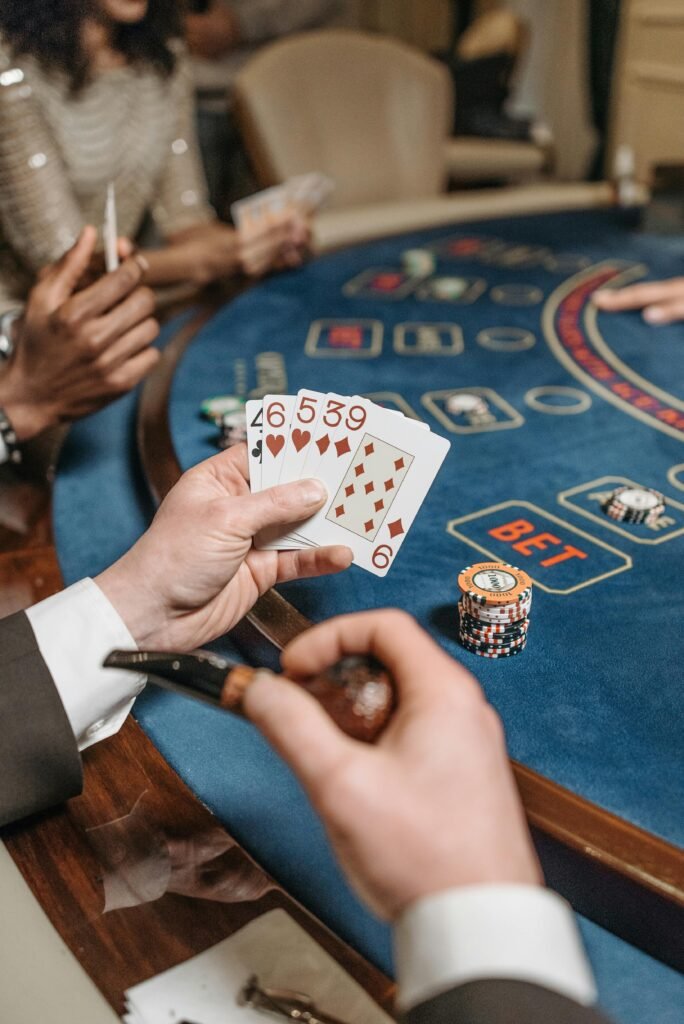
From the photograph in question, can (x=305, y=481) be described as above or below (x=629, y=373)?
above

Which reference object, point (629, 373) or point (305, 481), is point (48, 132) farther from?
point (305, 481)

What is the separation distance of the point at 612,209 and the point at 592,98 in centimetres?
308

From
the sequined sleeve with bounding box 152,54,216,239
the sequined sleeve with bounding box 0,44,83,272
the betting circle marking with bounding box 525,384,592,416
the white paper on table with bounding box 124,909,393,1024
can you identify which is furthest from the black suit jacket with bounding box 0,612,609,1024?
the sequined sleeve with bounding box 152,54,216,239

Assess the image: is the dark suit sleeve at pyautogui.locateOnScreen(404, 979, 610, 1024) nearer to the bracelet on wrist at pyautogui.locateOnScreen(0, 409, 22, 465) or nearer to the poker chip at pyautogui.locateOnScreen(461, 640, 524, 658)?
the poker chip at pyautogui.locateOnScreen(461, 640, 524, 658)

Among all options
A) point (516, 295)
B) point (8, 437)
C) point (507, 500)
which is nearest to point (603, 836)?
point (507, 500)

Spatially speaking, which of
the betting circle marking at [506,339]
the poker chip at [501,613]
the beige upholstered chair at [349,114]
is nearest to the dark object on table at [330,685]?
the poker chip at [501,613]

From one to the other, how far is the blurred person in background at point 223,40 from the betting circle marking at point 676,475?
3504 mm

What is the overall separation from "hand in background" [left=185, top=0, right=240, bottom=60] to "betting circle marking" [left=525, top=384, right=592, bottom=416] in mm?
4016

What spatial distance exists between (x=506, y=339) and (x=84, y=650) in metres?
1.40

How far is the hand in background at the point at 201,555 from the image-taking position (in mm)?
980

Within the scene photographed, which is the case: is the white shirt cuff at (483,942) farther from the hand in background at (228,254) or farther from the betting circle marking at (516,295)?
the hand in background at (228,254)

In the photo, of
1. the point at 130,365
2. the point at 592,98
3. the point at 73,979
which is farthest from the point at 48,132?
the point at 592,98

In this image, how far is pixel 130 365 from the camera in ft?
5.47

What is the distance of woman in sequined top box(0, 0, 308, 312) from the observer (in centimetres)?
210
